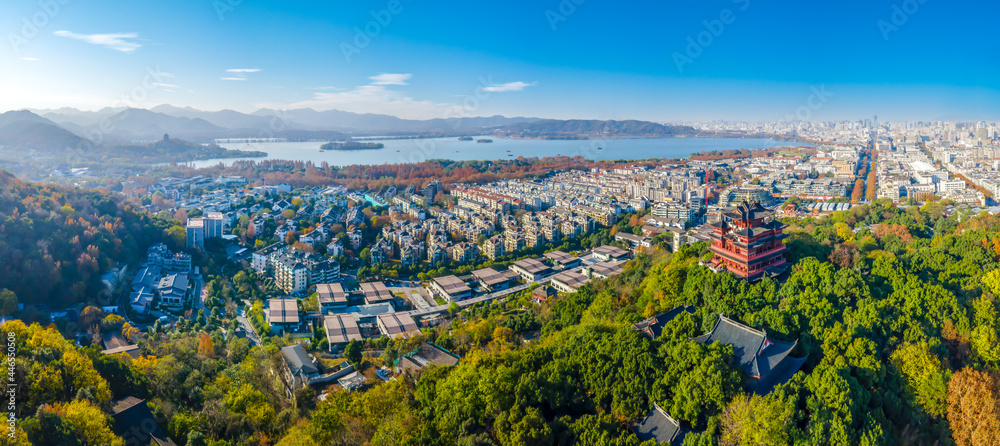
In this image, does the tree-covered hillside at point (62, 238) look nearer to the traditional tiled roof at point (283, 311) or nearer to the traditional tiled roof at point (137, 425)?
the traditional tiled roof at point (283, 311)

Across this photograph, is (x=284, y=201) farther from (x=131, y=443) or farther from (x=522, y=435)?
(x=522, y=435)

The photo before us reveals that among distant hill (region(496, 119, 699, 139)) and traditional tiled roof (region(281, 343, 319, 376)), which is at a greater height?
distant hill (region(496, 119, 699, 139))

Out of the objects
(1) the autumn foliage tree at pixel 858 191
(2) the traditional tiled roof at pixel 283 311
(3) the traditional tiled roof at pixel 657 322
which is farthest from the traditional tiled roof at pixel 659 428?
(1) the autumn foliage tree at pixel 858 191

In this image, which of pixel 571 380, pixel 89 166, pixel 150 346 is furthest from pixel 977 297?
pixel 89 166

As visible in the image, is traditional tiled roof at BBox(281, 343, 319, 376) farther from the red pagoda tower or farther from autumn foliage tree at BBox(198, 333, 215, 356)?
the red pagoda tower

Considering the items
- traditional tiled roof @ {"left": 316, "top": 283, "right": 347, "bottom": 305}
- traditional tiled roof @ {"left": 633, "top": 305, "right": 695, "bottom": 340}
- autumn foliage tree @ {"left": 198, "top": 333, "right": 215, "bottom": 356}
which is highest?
traditional tiled roof @ {"left": 633, "top": 305, "right": 695, "bottom": 340}

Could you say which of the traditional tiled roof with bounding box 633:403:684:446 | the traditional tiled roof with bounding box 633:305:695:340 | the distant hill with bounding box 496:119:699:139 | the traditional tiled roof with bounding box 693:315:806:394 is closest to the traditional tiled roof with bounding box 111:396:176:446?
the traditional tiled roof with bounding box 633:403:684:446
